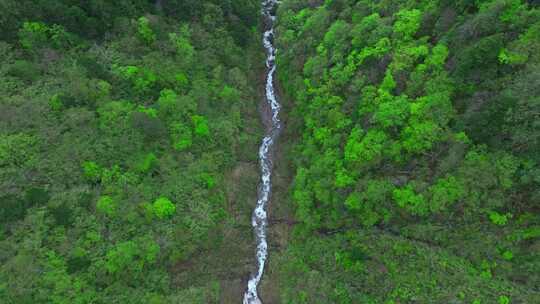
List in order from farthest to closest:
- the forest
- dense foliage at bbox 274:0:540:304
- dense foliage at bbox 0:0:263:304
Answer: dense foliage at bbox 0:0:263:304 < the forest < dense foliage at bbox 274:0:540:304

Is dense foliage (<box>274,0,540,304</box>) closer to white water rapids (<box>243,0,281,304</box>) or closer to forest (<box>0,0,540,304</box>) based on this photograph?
forest (<box>0,0,540,304</box>)

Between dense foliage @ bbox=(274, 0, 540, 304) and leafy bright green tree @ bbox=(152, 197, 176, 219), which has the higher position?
dense foliage @ bbox=(274, 0, 540, 304)

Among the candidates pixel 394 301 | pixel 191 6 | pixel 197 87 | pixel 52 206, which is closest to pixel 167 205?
pixel 52 206

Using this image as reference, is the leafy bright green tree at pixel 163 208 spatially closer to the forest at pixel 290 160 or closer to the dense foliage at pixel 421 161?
the forest at pixel 290 160

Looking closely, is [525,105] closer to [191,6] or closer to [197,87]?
[197,87]

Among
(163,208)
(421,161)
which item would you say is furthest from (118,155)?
(421,161)

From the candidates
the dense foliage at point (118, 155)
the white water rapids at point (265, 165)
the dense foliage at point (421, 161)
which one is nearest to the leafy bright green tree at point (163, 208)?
the dense foliage at point (118, 155)

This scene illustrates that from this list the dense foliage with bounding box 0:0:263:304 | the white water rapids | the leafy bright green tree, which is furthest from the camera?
the white water rapids

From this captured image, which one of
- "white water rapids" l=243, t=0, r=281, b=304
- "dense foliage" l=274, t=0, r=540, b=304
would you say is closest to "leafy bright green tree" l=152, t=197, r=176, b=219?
"white water rapids" l=243, t=0, r=281, b=304
